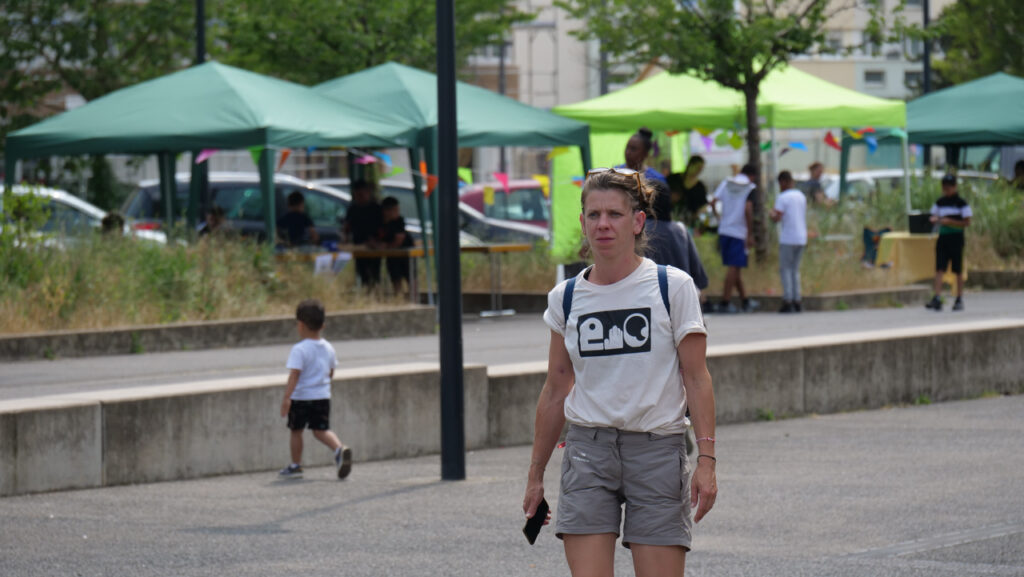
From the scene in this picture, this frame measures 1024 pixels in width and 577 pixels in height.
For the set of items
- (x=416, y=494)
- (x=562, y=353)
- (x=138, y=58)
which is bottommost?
(x=416, y=494)

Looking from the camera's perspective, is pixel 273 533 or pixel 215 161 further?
pixel 215 161

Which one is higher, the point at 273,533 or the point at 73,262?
the point at 73,262

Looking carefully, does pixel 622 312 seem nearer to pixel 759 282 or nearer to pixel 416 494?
pixel 416 494

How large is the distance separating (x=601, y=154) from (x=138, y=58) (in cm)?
1027

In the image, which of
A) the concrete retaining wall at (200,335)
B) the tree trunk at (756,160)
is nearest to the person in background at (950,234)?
the tree trunk at (756,160)

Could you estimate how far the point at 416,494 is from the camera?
28.0 feet

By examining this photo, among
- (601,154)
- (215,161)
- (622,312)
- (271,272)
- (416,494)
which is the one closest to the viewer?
(622,312)

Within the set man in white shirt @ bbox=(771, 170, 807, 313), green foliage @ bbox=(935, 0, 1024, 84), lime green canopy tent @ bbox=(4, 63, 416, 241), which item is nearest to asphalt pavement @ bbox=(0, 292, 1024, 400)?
man in white shirt @ bbox=(771, 170, 807, 313)

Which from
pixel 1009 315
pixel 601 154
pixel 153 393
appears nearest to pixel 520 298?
pixel 1009 315

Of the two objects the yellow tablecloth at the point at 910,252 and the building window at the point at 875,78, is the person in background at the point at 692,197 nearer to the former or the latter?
the yellow tablecloth at the point at 910,252

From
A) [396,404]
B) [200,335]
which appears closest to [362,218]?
[200,335]

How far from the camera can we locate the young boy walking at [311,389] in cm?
909

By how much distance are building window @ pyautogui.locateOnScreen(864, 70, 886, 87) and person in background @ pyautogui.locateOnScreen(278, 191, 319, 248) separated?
5257 cm

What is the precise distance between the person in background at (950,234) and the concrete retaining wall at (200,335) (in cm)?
578
